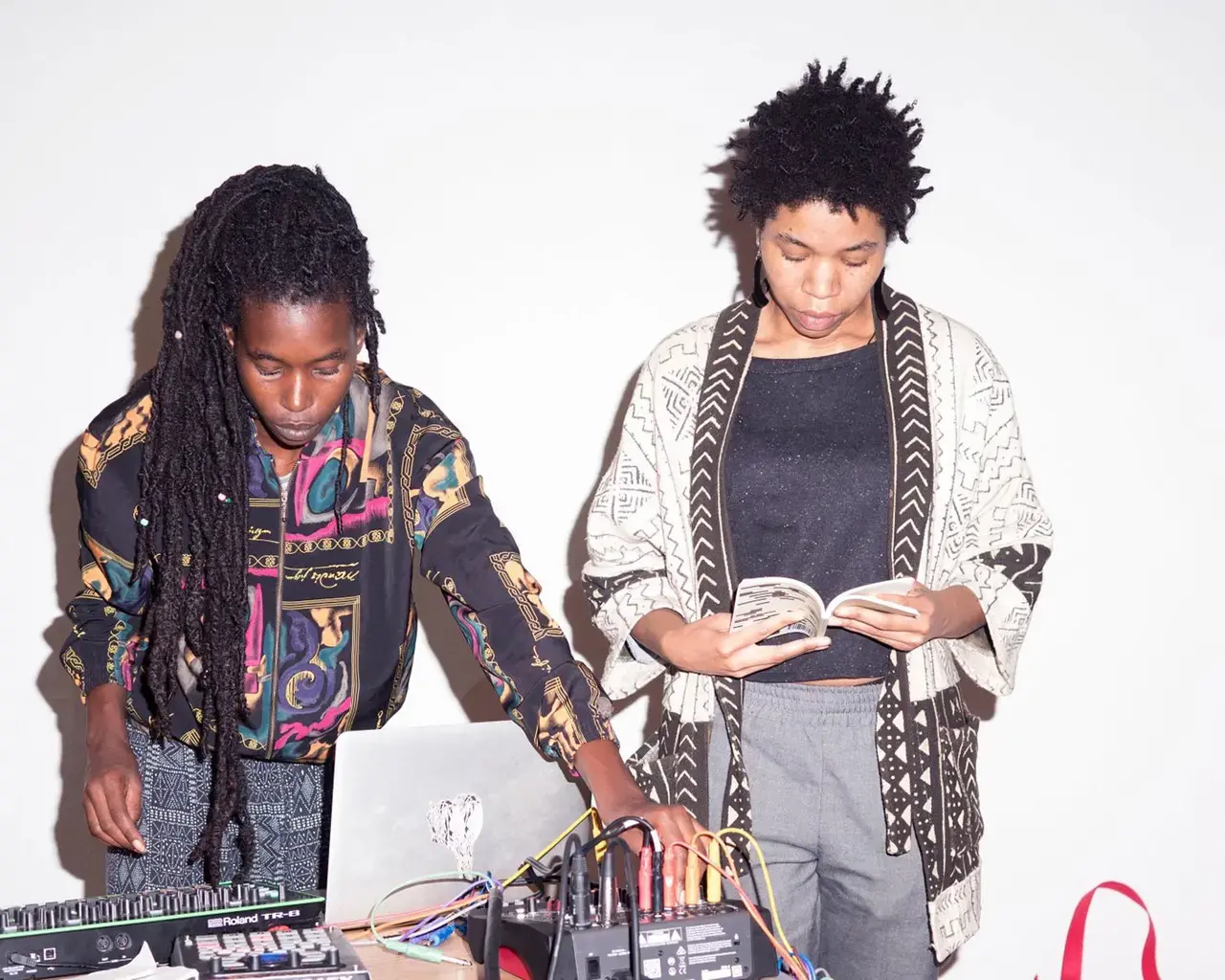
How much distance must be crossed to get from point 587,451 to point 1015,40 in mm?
1275

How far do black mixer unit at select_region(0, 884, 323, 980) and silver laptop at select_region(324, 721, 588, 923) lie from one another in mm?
75

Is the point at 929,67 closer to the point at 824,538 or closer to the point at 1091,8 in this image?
the point at 1091,8

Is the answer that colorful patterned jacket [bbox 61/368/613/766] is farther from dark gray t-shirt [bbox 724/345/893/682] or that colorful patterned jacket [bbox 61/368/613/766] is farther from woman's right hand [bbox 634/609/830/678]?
dark gray t-shirt [bbox 724/345/893/682]

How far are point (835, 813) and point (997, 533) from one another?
0.48m

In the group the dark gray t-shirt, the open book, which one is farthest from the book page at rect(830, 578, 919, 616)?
the dark gray t-shirt

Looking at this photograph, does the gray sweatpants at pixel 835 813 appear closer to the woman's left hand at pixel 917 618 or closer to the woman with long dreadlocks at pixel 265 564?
the woman's left hand at pixel 917 618

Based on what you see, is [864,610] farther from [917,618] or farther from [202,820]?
[202,820]

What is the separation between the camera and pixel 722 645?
6.16 ft

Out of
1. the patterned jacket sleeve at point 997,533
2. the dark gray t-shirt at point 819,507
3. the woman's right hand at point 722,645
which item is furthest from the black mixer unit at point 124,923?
the patterned jacket sleeve at point 997,533

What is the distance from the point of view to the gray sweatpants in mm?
1946

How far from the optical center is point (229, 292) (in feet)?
6.08

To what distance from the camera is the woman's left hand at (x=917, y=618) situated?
6.07 ft

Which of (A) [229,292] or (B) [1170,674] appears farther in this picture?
(B) [1170,674]

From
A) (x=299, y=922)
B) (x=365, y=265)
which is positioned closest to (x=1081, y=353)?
(x=365, y=265)
